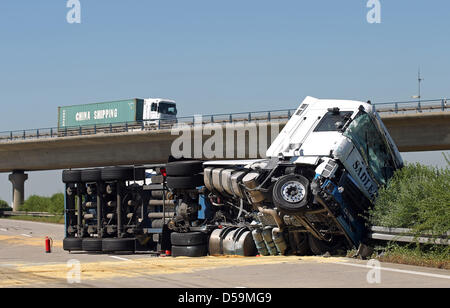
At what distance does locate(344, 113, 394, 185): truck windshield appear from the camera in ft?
51.5

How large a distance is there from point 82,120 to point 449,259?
6263cm

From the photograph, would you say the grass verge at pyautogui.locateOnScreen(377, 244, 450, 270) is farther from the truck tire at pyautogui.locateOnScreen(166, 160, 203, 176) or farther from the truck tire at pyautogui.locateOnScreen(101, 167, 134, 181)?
the truck tire at pyautogui.locateOnScreen(101, 167, 134, 181)

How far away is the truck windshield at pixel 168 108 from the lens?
6431 cm

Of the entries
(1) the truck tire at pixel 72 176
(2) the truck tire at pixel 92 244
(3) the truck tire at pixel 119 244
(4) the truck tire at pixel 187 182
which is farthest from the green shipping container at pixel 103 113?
(4) the truck tire at pixel 187 182

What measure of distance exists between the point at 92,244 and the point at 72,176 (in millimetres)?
2502

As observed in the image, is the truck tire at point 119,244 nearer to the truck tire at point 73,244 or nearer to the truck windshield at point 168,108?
the truck tire at point 73,244

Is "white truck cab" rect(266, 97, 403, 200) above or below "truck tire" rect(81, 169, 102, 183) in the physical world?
above

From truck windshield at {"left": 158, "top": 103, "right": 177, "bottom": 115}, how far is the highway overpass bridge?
249 inches

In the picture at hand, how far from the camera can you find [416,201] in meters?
14.1

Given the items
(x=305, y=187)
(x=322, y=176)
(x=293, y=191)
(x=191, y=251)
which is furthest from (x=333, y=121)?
(x=191, y=251)

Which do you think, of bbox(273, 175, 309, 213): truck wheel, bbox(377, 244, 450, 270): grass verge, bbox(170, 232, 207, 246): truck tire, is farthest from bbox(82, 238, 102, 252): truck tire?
bbox(377, 244, 450, 270): grass verge

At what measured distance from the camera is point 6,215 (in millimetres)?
60875
